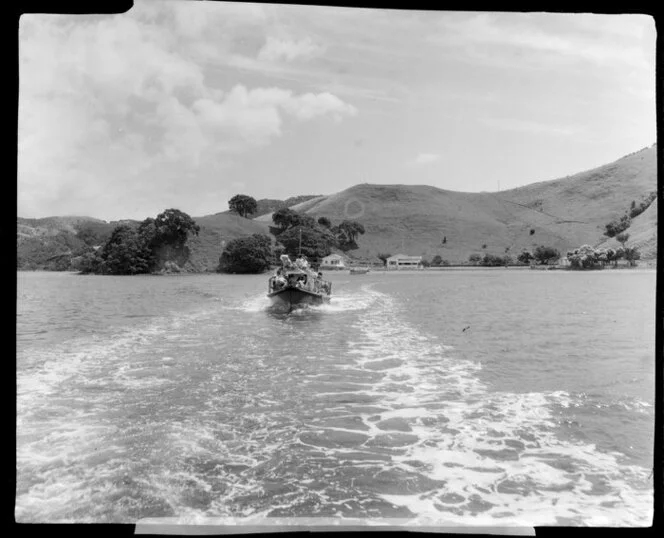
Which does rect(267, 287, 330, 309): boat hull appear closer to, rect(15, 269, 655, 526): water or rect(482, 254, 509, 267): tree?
rect(15, 269, 655, 526): water

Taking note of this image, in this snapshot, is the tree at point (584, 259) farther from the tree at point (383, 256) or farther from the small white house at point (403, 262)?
the tree at point (383, 256)

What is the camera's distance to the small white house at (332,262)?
86569mm

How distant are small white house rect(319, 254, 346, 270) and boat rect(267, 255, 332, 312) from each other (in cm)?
6014

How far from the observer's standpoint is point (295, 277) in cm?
2434

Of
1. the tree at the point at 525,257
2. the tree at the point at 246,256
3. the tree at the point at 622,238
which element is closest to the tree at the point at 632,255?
the tree at the point at 622,238

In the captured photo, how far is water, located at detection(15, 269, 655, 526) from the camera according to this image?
4.98 meters

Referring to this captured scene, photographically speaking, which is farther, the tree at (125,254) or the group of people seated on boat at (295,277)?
the tree at (125,254)

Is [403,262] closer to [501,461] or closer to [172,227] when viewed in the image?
[172,227]

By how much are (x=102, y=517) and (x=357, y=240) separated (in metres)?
103

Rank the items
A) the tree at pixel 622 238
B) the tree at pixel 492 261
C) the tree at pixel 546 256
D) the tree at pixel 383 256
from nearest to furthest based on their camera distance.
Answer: the tree at pixel 622 238 < the tree at pixel 492 261 < the tree at pixel 546 256 < the tree at pixel 383 256

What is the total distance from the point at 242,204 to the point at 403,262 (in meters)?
31.8

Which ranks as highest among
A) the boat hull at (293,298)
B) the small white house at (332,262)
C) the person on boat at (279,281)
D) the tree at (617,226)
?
the tree at (617,226)

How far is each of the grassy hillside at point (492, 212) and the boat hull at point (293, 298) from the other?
76601 millimetres

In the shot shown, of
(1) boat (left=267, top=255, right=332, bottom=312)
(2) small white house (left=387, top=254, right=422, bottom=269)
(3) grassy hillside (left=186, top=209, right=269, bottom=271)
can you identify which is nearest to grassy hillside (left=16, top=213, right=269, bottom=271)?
(3) grassy hillside (left=186, top=209, right=269, bottom=271)
